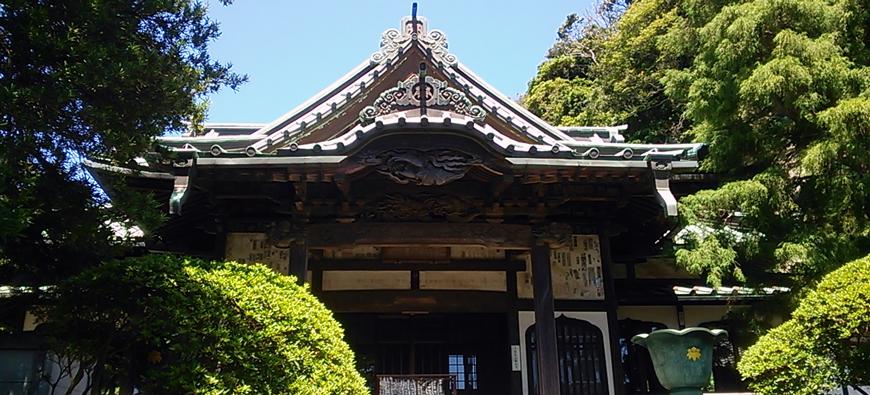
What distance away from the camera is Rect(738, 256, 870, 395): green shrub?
285 inches

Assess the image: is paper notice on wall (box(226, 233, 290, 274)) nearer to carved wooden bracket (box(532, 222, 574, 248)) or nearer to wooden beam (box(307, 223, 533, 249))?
wooden beam (box(307, 223, 533, 249))

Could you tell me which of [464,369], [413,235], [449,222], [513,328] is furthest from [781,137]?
[464,369]

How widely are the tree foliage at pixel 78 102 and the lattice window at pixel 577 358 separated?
21.3ft

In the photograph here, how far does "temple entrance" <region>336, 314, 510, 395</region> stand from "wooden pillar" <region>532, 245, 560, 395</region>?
8.65 feet

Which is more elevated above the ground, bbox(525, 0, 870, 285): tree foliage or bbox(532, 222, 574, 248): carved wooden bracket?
bbox(525, 0, 870, 285): tree foliage

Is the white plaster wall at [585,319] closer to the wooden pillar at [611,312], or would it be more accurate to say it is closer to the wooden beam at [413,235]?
the wooden pillar at [611,312]

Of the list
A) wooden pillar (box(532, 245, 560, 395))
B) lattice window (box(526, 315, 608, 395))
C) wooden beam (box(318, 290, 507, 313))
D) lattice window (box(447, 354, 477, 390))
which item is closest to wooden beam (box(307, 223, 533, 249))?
wooden pillar (box(532, 245, 560, 395))

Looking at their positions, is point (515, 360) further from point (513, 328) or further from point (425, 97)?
point (425, 97)

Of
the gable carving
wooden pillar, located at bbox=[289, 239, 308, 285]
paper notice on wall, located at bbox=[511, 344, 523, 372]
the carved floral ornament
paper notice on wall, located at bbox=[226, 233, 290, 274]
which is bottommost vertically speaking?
paper notice on wall, located at bbox=[511, 344, 523, 372]

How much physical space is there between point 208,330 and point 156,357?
0.66m

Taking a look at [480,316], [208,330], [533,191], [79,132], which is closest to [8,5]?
[79,132]

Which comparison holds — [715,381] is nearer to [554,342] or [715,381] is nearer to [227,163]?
[554,342]

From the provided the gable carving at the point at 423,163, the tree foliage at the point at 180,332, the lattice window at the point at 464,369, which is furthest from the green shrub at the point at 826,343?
the lattice window at the point at 464,369

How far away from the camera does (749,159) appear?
10.6m
